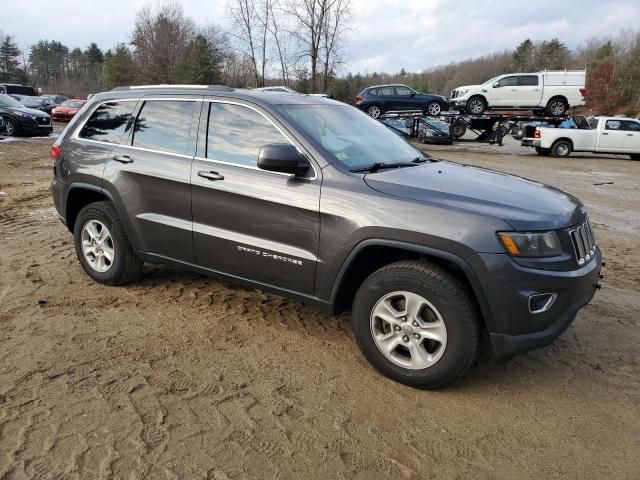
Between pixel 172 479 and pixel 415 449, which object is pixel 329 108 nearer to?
pixel 415 449

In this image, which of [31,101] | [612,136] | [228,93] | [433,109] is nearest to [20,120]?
[31,101]

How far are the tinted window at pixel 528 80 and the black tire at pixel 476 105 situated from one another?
1.48 m

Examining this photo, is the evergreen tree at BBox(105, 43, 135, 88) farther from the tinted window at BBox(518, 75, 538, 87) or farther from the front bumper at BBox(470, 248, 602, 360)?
the front bumper at BBox(470, 248, 602, 360)

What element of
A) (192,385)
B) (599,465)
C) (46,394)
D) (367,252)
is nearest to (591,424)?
(599,465)

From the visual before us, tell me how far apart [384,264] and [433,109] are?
748 inches

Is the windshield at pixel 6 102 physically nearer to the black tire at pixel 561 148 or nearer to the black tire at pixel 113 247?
the black tire at pixel 113 247

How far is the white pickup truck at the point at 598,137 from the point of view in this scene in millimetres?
19656

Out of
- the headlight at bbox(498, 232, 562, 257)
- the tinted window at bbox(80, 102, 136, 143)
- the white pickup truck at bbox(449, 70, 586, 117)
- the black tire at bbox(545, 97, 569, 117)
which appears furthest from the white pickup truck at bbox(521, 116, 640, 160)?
the headlight at bbox(498, 232, 562, 257)

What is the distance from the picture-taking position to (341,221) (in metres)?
3.20

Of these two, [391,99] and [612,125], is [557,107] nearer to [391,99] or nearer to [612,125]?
[612,125]

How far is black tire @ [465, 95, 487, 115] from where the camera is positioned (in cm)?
2022

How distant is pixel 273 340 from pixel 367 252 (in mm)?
1044

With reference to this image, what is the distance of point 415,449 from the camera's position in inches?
102

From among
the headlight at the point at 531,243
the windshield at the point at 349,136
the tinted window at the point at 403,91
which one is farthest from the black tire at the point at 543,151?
the headlight at the point at 531,243
